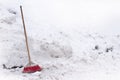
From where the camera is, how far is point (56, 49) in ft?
25.4

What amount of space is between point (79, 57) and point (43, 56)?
82cm

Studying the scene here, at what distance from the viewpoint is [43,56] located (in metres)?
7.73

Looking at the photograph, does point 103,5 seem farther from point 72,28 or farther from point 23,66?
point 23,66

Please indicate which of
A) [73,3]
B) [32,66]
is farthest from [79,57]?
[73,3]

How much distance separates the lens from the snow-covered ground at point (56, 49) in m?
7.16

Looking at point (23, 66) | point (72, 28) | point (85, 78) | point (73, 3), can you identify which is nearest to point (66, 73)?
point (85, 78)

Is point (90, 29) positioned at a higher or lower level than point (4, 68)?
higher

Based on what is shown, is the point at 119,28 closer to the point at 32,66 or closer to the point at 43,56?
the point at 43,56

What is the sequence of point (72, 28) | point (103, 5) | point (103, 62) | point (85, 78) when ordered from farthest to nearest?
point (103, 5) → point (72, 28) → point (103, 62) → point (85, 78)

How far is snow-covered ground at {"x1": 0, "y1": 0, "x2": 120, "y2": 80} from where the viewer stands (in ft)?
23.5

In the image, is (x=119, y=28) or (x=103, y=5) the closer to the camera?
(x=119, y=28)

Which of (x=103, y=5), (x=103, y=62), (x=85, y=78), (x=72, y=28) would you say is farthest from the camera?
(x=103, y=5)

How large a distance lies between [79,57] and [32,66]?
1212 mm

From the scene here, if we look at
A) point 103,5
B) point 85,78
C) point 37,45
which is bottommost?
point 85,78
